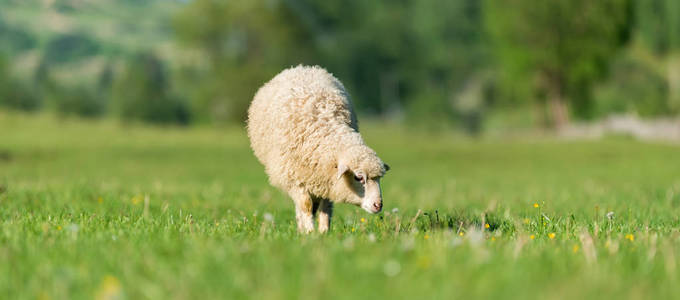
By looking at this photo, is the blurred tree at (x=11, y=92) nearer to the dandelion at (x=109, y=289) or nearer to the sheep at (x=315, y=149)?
the sheep at (x=315, y=149)

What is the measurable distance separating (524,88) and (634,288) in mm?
46599

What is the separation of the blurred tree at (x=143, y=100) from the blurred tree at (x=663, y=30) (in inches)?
1985

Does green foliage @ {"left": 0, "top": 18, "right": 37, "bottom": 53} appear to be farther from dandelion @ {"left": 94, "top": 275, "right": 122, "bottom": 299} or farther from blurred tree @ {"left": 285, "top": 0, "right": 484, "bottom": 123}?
dandelion @ {"left": 94, "top": 275, "right": 122, "bottom": 299}

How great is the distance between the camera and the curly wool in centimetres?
590

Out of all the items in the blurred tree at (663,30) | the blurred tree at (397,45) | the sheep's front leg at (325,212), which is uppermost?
the blurred tree at (663,30)

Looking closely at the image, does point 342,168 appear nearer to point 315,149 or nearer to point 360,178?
point 360,178

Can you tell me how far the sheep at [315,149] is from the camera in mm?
5680

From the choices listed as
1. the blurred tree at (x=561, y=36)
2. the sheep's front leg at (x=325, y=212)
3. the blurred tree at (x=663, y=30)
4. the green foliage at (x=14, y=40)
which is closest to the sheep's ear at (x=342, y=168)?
the sheep's front leg at (x=325, y=212)

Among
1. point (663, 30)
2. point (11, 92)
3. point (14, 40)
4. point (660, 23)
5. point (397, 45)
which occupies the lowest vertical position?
point (11, 92)

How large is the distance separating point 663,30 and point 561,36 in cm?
2916

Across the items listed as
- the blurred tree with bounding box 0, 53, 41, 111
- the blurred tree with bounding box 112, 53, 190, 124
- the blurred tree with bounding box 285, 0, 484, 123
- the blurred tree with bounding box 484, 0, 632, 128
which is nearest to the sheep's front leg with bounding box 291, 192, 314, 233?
the blurred tree with bounding box 484, 0, 632, 128

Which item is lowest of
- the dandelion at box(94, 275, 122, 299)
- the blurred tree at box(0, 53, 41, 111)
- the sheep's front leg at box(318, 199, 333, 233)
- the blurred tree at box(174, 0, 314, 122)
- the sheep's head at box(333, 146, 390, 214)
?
the dandelion at box(94, 275, 122, 299)

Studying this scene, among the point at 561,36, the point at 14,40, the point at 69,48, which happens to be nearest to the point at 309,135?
the point at 561,36

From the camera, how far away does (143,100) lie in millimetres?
70188
